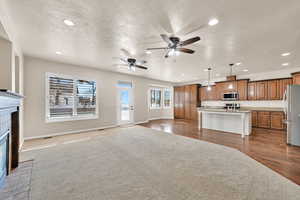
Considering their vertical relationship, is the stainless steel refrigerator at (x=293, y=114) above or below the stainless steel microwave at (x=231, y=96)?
below

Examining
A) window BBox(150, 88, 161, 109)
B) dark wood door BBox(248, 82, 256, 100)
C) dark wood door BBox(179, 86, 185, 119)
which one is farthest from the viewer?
dark wood door BBox(179, 86, 185, 119)

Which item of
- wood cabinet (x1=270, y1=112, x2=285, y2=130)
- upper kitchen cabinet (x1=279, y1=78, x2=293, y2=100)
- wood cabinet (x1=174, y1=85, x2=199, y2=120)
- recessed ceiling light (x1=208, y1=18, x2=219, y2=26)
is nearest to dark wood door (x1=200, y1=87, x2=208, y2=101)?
wood cabinet (x1=174, y1=85, x2=199, y2=120)

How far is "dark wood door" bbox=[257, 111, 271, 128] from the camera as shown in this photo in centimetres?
602

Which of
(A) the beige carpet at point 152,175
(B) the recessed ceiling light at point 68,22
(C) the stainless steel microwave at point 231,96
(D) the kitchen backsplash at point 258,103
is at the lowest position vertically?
(A) the beige carpet at point 152,175

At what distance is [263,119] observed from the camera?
243 inches

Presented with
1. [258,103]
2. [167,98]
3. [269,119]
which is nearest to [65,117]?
[167,98]

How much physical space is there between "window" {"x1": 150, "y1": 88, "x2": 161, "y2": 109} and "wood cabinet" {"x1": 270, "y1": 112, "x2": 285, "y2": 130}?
6.21m

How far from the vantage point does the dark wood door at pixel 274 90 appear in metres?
5.93

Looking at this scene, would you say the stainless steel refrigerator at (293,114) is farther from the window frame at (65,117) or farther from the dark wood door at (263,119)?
the window frame at (65,117)

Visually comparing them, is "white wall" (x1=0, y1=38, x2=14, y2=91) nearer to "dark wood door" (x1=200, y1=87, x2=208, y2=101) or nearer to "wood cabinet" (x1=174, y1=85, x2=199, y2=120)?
"wood cabinet" (x1=174, y1=85, x2=199, y2=120)

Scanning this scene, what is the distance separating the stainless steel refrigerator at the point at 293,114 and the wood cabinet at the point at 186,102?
5.05 metres

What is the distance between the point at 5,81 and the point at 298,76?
9474 millimetres

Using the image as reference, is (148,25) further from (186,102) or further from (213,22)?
(186,102)

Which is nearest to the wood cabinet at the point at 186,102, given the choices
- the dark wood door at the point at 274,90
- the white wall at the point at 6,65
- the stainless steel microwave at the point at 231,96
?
the stainless steel microwave at the point at 231,96
